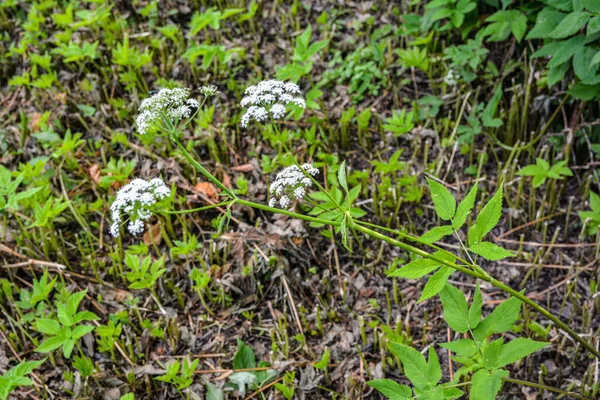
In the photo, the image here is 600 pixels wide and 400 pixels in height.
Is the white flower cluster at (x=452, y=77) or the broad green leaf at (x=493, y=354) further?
the white flower cluster at (x=452, y=77)

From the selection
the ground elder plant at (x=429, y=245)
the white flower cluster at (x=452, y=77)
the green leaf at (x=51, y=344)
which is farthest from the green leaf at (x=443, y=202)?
the white flower cluster at (x=452, y=77)

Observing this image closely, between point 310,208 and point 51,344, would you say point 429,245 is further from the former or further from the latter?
point 51,344

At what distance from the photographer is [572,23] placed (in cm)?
284

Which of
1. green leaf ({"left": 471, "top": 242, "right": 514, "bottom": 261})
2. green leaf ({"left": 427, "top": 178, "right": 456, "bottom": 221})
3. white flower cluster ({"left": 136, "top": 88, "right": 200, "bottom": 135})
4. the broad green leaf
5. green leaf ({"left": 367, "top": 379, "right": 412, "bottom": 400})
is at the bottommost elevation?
green leaf ({"left": 367, "top": 379, "right": 412, "bottom": 400})

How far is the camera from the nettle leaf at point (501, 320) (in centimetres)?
193

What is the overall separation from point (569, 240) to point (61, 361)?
299cm

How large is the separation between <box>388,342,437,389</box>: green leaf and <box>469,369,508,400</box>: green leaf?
0.51ft

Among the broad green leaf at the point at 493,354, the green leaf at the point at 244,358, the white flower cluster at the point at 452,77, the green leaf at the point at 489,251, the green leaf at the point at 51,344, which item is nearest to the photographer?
the green leaf at the point at 489,251

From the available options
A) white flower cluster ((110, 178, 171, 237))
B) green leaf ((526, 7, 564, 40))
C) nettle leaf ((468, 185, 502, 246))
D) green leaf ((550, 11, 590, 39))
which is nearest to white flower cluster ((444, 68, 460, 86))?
green leaf ((526, 7, 564, 40))

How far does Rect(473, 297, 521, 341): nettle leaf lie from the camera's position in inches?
75.9

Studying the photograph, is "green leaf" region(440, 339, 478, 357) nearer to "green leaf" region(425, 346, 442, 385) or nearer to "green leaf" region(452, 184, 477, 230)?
"green leaf" region(425, 346, 442, 385)

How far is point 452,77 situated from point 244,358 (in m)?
2.43

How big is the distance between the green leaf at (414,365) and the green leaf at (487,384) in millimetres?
157

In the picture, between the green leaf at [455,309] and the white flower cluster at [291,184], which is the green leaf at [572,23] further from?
the white flower cluster at [291,184]
